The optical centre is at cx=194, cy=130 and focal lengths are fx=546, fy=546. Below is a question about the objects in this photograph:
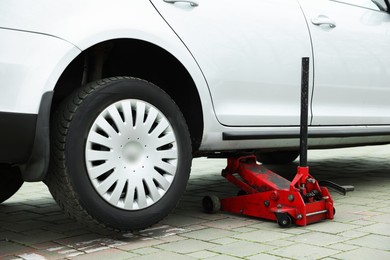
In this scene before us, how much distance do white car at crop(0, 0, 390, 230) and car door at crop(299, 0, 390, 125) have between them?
12 mm

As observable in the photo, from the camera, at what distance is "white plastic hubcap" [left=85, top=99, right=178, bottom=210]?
2.76 meters

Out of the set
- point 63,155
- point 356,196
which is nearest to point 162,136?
point 63,155

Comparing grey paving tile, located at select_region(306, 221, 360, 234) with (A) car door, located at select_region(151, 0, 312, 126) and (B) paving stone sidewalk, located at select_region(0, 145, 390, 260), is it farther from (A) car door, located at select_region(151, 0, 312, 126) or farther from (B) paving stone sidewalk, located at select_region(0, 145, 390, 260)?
(A) car door, located at select_region(151, 0, 312, 126)

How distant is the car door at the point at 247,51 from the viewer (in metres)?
3.17

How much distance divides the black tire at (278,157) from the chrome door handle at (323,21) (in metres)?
2.60

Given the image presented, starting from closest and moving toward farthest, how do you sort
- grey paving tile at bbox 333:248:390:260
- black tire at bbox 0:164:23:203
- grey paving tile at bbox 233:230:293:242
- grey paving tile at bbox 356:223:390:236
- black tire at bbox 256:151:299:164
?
grey paving tile at bbox 333:248:390:260 < grey paving tile at bbox 233:230:293:242 < grey paving tile at bbox 356:223:390:236 < black tire at bbox 0:164:23:203 < black tire at bbox 256:151:299:164

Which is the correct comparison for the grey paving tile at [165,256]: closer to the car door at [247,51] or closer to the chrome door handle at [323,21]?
the car door at [247,51]

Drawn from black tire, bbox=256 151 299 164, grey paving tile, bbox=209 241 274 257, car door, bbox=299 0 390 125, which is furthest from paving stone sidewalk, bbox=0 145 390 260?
black tire, bbox=256 151 299 164

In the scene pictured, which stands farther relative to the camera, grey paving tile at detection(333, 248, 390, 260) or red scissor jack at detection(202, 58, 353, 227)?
red scissor jack at detection(202, 58, 353, 227)

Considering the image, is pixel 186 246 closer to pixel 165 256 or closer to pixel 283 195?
pixel 165 256

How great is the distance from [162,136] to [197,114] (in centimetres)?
38

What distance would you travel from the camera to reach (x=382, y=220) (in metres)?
3.38

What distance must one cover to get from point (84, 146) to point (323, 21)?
6.51 ft

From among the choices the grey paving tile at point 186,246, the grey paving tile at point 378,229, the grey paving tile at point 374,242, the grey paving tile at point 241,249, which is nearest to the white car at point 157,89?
the grey paving tile at point 186,246
